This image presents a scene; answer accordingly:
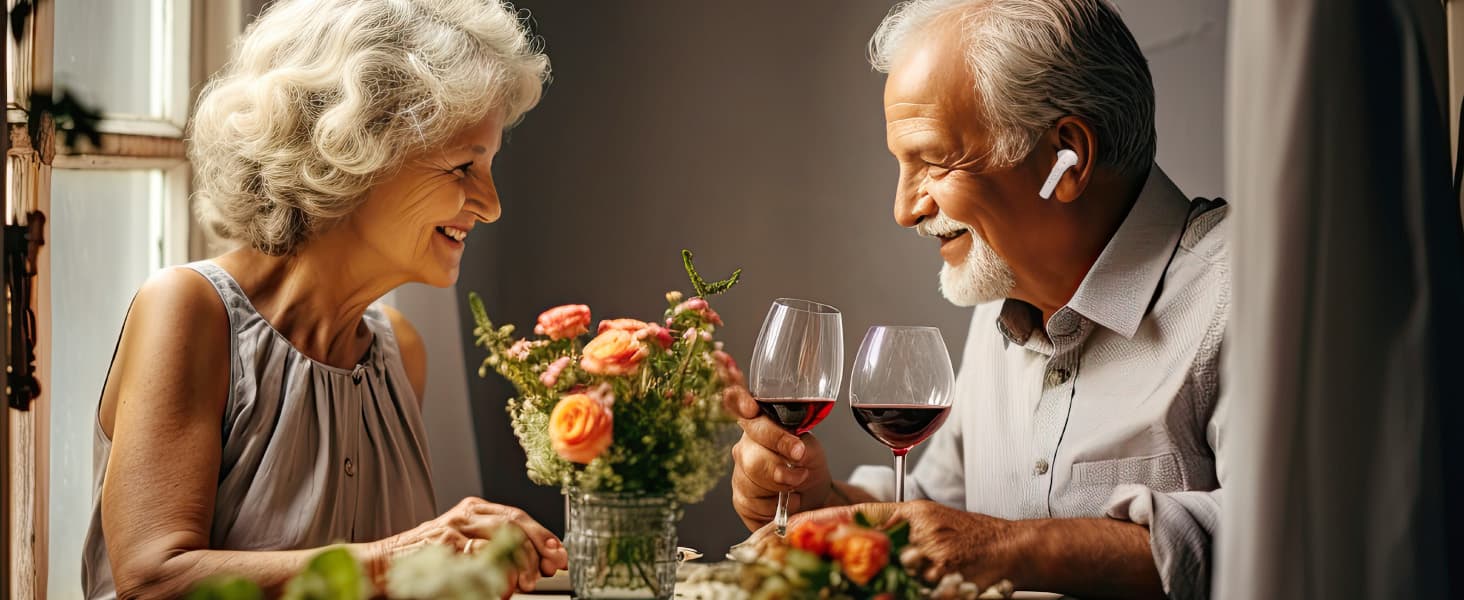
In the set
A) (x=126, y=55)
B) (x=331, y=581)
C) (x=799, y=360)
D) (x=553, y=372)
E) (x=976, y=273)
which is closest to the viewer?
(x=331, y=581)

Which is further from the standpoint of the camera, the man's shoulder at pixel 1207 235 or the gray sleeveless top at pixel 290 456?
the man's shoulder at pixel 1207 235

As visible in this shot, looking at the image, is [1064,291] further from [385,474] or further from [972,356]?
[385,474]

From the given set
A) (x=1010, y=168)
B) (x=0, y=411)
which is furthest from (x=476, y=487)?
(x=0, y=411)

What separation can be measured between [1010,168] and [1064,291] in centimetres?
23

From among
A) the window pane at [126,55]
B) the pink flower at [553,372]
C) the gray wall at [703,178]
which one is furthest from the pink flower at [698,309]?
the gray wall at [703,178]

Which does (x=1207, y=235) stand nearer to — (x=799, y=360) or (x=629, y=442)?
(x=799, y=360)

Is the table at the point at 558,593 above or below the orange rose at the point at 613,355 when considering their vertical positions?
below

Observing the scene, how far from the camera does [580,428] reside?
970 mm

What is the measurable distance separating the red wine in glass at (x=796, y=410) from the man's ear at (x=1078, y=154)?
71 cm

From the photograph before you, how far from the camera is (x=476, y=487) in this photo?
2748mm

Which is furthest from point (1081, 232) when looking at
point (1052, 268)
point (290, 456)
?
point (290, 456)

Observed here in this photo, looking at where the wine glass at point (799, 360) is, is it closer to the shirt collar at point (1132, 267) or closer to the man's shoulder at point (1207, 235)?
the shirt collar at point (1132, 267)

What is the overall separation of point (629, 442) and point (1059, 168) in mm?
1035

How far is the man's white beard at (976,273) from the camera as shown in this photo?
188cm
